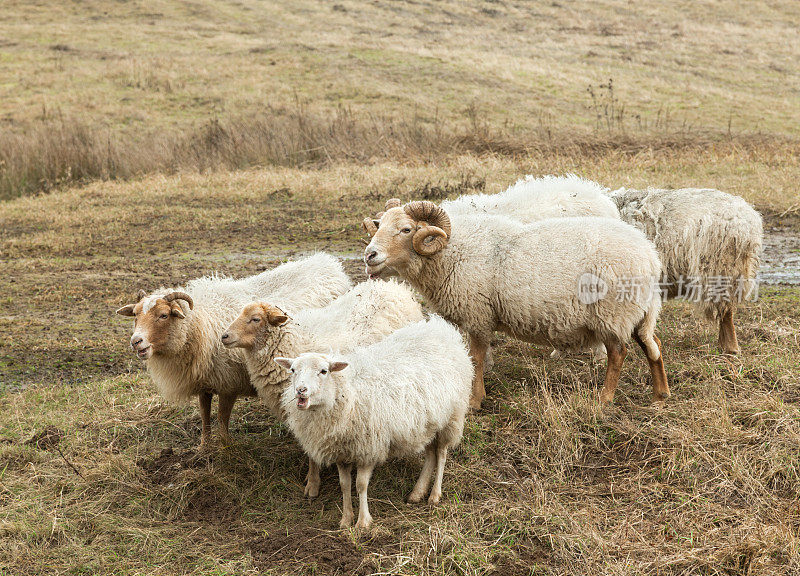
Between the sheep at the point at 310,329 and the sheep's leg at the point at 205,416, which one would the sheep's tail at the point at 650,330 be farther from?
the sheep's leg at the point at 205,416

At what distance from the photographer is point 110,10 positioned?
120 feet

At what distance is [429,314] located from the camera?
6.84m

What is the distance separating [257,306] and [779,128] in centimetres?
2131

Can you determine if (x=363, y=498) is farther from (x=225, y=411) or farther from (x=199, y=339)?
(x=199, y=339)

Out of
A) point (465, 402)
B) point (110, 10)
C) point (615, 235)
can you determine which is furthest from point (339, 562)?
point (110, 10)

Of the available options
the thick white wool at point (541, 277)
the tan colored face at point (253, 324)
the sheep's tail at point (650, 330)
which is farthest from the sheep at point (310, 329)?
the sheep's tail at point (650, 330)

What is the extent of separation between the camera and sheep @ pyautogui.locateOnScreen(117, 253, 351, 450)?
6.14 meters

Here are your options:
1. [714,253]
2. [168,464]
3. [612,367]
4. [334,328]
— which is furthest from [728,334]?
[168,464]

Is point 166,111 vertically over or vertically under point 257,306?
under

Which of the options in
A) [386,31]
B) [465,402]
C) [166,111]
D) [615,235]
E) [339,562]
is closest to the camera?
[339,562]

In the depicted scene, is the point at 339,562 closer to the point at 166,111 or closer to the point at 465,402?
the point at 465,402

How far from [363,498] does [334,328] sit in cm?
150

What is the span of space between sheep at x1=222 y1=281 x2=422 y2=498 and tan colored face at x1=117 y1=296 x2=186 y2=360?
0.67m

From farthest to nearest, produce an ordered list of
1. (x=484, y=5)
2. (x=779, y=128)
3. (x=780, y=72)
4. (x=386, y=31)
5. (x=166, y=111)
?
(x=484, y=5)
(x=386, y=31)
(x=780, y=72)
(x=166, y=111)
(x=779, y=128)
